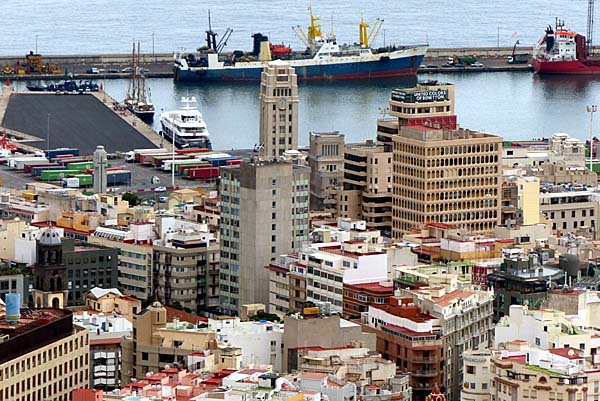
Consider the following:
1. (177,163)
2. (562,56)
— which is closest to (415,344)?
(177,163)

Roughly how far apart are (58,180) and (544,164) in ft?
75.4

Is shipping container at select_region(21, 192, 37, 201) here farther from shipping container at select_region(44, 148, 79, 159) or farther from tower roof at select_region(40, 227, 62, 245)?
tower roof at select_region(40, 227, 62, 245)

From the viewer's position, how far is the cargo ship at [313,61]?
186 metres

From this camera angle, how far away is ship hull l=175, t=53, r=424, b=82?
185 metres

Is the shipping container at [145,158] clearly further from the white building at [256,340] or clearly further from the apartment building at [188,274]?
the white building at [256,340]

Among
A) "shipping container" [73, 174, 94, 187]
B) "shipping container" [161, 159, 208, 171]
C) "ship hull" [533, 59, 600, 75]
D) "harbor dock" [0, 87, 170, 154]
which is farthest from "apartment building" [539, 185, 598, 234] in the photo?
"ship hull" [533, 59, 600, 75]

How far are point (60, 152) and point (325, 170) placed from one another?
1077 inches

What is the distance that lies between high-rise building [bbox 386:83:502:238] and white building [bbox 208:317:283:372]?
2505cm

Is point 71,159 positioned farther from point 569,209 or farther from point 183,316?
point 183,316

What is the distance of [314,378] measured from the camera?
64938 millimetres

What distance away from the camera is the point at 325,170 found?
343 ft

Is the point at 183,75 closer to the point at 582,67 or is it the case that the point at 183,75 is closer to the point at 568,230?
the point at 582,67

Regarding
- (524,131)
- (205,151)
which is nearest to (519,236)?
(205,151)

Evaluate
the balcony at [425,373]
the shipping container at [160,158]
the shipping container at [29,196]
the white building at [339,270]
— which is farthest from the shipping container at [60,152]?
the balcony at [425,373]
